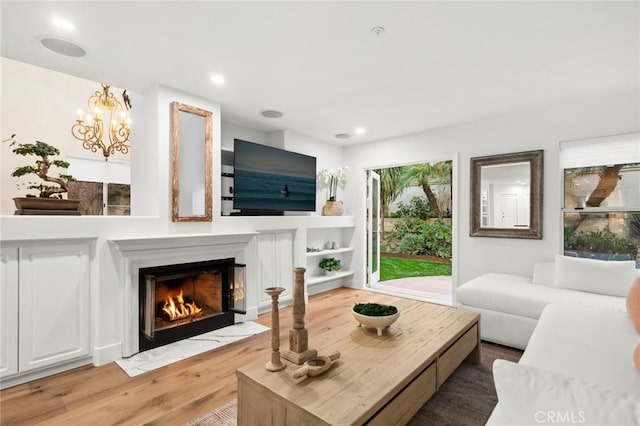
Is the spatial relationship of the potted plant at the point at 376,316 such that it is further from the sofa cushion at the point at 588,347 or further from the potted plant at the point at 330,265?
the potted plant at the point at 330,265

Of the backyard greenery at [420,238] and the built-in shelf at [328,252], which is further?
the backyard greenery at [420,238]

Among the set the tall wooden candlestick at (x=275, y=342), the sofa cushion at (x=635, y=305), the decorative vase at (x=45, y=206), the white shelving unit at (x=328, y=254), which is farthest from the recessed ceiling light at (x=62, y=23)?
the sofa cushion at (x=635, y=305)

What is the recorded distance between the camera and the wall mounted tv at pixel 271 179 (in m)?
3.60

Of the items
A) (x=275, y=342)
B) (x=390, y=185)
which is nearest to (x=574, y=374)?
(x=275, y=342)

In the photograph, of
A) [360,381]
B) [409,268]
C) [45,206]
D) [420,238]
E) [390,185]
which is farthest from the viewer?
[390,185]

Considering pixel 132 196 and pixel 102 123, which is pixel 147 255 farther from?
pixel 102 123

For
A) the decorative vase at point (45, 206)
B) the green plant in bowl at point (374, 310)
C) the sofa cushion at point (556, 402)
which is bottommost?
the green plant in bowl at point (374, 310)

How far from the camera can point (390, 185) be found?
8258mm

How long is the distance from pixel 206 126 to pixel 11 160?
9.07 feet

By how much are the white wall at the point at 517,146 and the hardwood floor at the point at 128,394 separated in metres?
2.93

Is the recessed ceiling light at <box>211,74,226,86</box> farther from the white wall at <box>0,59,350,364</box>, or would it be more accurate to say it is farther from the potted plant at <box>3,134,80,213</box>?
the potted plant at <box>3,134,80,213</box>

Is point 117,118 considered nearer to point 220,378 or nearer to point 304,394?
point 220,378

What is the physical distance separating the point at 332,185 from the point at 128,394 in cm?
383

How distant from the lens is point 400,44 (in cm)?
222
